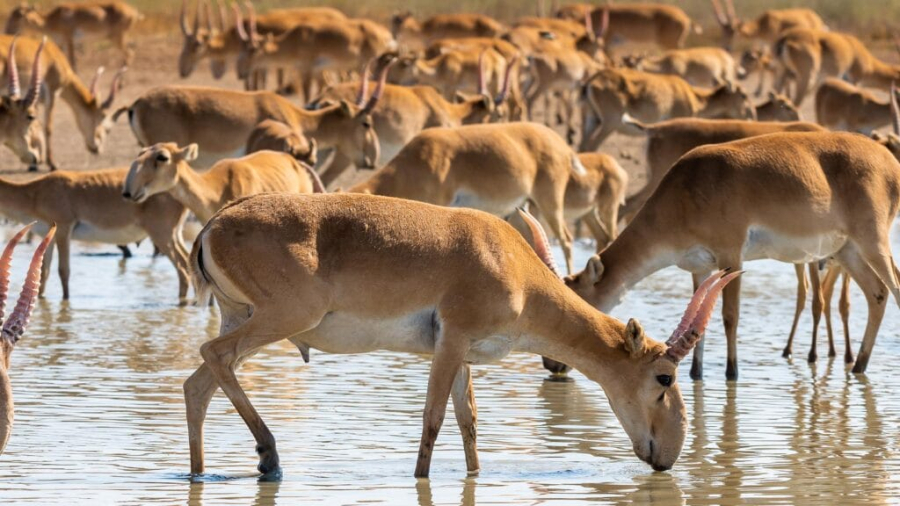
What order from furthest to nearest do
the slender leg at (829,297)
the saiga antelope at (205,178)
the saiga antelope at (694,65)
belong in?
the saiga antelope at (694,65) < the saiga antelope at (205,178) < the slender leg at (829,297)

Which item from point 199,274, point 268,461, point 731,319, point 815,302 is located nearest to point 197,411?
point 268,461

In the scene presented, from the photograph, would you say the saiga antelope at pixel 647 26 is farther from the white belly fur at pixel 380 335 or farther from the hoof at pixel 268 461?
the hoof at pixel 268 461

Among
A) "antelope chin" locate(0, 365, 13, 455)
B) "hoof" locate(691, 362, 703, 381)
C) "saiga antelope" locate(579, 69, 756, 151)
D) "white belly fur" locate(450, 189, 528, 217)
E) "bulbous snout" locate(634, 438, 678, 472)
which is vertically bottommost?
"saiga antelope" locate(579, 69, 756, 151)

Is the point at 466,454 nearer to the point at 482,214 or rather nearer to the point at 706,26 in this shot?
the point at 482,214

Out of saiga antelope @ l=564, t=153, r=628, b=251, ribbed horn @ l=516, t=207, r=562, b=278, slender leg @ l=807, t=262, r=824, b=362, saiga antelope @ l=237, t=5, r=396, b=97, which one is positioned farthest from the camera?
saiga antelope @ l=237, t=5, r=396, b=97

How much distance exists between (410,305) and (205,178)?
769cm

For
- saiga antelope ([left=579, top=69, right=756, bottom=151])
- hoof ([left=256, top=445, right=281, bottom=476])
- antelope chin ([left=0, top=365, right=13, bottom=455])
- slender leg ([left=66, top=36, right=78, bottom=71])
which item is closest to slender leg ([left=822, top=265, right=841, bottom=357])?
hoof ([left=256, top=445, right=281, bottom=476])

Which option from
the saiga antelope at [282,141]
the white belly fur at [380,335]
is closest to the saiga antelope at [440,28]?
the saiga antelope at [282,141]

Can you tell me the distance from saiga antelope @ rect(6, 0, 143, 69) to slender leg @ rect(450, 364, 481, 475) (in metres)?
29.6

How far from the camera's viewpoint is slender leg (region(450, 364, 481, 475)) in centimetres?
874

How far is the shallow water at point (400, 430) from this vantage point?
828 cm

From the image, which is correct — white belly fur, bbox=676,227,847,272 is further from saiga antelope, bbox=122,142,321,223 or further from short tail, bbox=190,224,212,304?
short tail, bbox=190,224,212,304

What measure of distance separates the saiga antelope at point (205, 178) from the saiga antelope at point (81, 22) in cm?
2183

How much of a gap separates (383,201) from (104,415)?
2574 mm
